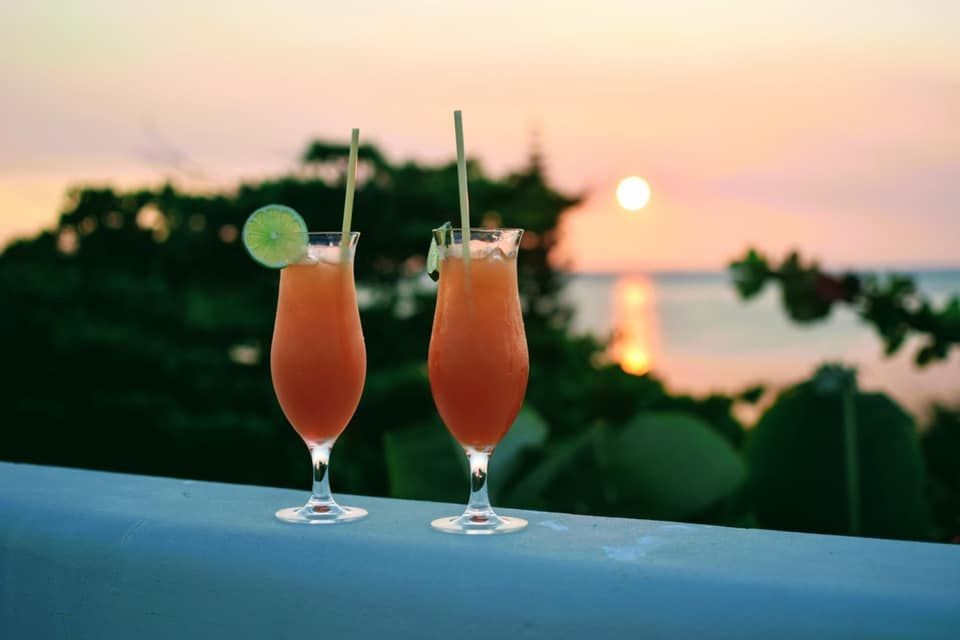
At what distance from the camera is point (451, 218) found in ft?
49.2

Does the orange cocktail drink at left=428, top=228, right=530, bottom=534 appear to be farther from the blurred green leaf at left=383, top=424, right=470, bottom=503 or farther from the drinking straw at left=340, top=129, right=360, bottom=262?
the blurred green leaf at left=383, top=424, right=470, bottom=503

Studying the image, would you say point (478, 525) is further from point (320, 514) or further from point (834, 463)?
point (834, 463)

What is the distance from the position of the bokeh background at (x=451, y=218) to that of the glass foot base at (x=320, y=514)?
1585 millimetres

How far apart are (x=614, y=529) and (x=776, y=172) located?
16.1m

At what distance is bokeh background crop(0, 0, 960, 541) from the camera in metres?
3.94

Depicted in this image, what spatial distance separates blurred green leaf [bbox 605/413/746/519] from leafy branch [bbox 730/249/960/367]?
76cm

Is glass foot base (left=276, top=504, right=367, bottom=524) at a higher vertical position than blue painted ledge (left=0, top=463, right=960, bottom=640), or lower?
higher

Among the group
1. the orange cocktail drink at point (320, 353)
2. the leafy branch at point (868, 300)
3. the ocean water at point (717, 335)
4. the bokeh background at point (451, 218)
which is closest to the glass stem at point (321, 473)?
the orange cocktail drink at point (320, 353)

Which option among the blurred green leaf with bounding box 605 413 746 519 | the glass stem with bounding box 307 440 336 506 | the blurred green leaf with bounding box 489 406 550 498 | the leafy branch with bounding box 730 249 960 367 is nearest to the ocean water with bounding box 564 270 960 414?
the leafy branch with bounding box 730 249 960 367

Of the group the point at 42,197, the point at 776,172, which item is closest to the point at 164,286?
the point at 42,197

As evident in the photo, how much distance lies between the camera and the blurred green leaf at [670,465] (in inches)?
139

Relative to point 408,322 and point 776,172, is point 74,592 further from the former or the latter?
point 776,172

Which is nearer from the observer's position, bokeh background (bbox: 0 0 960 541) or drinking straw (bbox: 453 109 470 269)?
drinking straw (bbox: 453 109 470 269)

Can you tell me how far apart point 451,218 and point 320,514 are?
43.2 ft
